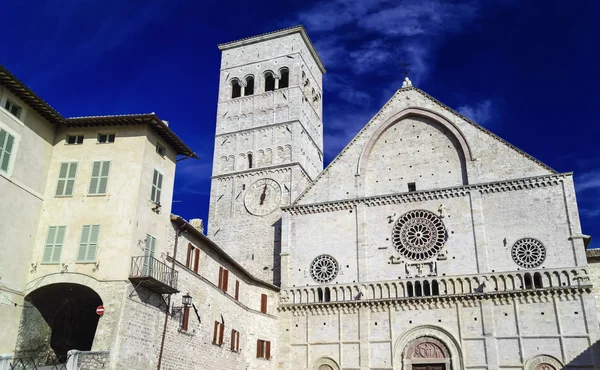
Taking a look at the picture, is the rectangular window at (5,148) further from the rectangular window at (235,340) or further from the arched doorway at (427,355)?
the arched doorway at (427,355)

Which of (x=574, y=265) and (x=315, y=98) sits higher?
(x=315, y=98)

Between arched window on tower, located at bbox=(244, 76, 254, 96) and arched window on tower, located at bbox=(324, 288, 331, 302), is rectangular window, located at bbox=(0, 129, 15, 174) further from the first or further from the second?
arched window on tower, located at bbox=(244, 76, 254, 96)

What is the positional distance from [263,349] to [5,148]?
53.3ft

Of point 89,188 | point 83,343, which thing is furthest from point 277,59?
point 83,343

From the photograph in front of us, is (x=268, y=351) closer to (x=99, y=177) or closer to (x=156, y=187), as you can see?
(x=156, y=187)

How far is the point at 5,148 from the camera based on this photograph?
19.3 m

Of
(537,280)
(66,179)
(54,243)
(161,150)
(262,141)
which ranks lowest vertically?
(54,243)

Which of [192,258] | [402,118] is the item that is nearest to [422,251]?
[402,118]

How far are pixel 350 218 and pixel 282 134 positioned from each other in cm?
Answer: 973

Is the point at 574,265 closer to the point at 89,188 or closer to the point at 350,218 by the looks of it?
the point at 350,218

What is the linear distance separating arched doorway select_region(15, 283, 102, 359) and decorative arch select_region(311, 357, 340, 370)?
12232 mm

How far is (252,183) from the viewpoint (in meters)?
38.4

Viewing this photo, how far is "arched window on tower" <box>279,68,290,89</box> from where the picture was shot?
42156 mm

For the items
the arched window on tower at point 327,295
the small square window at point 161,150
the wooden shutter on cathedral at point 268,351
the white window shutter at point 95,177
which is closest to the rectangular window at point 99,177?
the white window shutter at point 95,177
